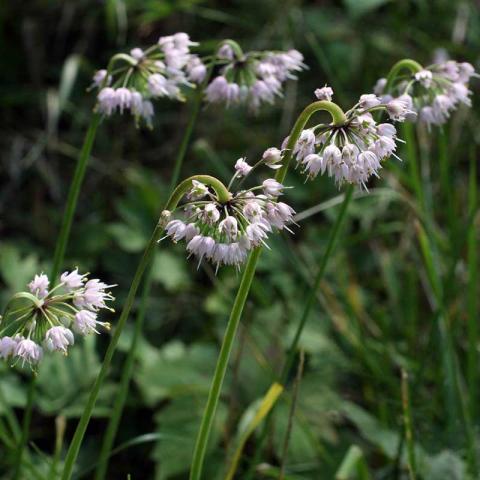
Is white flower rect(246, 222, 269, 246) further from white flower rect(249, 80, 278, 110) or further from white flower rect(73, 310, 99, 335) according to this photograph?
white flower rect(249, 80, 278, 110)

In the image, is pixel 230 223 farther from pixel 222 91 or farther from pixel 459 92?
pixel 459 92

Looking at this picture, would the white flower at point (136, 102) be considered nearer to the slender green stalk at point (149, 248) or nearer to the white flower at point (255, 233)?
the slender green stalk at point (149, 248)

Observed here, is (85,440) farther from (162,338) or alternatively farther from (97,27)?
(97,27)

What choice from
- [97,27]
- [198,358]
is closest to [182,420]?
[198,358]

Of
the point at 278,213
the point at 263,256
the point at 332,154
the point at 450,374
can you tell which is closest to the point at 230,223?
the point at 278,213

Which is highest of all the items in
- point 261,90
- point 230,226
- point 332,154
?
point 261,90

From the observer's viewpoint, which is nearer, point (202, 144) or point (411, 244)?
point (202, 144)
